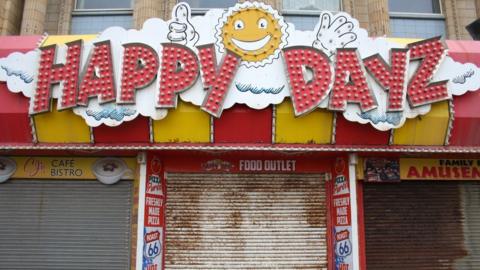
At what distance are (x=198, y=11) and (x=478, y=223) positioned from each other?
293 inches

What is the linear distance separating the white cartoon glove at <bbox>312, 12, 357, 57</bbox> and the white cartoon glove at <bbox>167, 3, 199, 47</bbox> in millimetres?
2141

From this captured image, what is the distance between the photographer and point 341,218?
8.11m

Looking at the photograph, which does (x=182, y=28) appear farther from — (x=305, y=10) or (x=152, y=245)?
(x=305, y=10)

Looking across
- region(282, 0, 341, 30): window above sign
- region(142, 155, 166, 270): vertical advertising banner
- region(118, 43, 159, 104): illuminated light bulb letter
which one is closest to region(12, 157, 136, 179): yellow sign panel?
region(142, 155, 166, 270): vertical advertising banner

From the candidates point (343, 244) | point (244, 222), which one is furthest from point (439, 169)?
point (244, 222)

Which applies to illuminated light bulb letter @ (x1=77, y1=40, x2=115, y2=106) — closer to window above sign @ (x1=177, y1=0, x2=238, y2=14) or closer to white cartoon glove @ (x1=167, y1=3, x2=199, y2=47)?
white cartoon glove @ (x1=167, y1=3, x2=199, y2=47)

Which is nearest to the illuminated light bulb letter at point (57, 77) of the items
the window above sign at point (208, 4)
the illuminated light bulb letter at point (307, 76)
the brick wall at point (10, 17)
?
the brick wall at point (10, 17)

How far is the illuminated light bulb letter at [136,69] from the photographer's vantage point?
7.36 m

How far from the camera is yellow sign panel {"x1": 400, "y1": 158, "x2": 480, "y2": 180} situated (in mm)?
8398

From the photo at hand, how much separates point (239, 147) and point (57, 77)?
3.28 meters

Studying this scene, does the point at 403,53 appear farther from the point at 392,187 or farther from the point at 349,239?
the point at 349,239

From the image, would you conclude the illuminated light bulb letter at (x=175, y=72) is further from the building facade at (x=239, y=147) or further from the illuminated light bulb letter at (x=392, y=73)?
the illuminated light bulb letter at (x=392, y=73)

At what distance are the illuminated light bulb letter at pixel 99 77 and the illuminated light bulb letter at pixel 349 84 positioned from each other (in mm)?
3704

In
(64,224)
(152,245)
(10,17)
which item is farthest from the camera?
(10,17)
